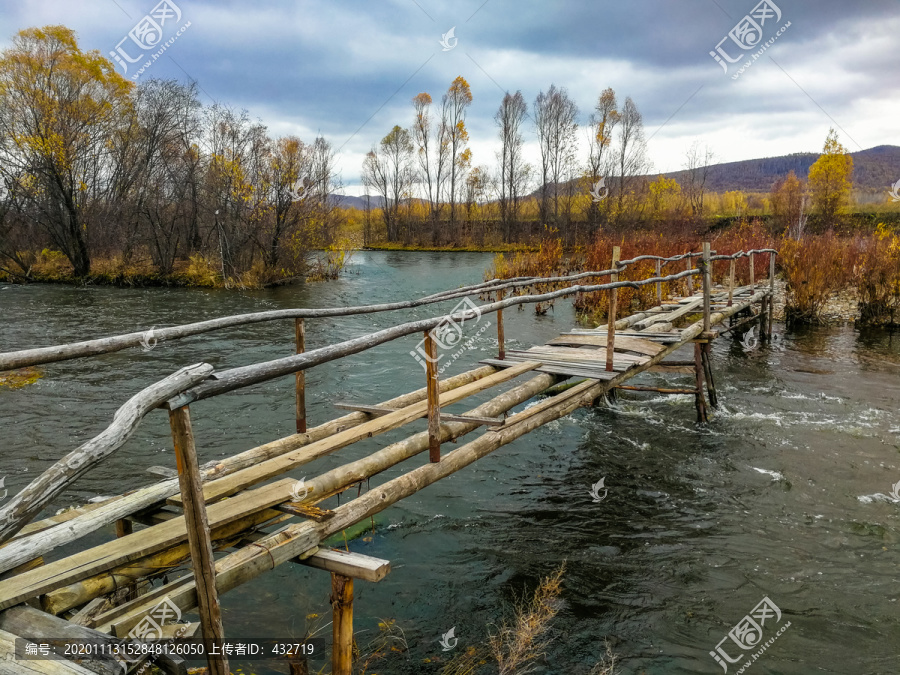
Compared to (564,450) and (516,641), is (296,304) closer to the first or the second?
(564,450)

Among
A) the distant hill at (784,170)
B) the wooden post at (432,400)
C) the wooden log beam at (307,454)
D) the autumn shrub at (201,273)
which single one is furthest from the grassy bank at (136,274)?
the distant hill at (784,170)

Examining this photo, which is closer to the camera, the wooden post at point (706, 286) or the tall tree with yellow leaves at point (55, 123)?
the wooden post at point (706, 286)

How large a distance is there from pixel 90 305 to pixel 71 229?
7.39 m

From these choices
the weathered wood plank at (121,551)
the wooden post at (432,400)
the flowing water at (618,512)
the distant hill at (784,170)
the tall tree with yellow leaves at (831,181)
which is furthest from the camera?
the distant hill at (784,170)

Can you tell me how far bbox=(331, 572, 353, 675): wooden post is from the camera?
3100 mm

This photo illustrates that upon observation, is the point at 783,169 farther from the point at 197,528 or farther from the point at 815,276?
the point at 197,528

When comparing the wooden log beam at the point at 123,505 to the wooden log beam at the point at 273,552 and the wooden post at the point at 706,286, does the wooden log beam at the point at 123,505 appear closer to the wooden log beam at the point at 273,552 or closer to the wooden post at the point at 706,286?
the wooden log beam at the point at 273,552

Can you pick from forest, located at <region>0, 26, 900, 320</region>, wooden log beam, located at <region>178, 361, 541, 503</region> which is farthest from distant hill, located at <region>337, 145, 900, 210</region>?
wooden log beam, located at <region>178, 361, 541, 503</region>

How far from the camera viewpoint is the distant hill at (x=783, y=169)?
4550 inches

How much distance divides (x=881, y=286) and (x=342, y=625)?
56.2ft

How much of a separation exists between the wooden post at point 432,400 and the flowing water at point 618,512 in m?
1.35

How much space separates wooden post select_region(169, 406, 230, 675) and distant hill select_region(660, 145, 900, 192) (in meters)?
127

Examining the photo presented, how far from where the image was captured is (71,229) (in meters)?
23.0

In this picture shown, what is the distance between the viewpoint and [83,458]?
6.50ft
